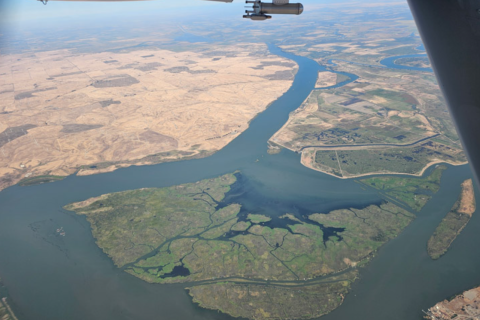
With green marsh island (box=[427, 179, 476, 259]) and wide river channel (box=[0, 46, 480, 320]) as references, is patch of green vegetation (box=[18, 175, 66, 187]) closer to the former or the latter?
wide river channel (box=[0, 46, 480, 320])

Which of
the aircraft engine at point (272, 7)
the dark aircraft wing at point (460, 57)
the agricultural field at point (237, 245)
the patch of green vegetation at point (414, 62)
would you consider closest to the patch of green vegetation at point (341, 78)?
the patch of green vegetation at point (414, 62)

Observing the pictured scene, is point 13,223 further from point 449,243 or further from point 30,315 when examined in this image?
point 449,243

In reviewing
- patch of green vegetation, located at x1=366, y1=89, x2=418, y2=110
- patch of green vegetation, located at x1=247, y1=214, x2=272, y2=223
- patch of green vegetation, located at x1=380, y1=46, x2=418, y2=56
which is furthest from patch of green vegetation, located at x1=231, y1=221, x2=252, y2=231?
patch of green vegetation, located at x1=380, y1=46, x2=418, y2=56

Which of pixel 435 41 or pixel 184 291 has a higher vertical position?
pixel 435 41

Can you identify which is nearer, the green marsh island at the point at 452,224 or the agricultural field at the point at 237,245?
the agricultural field at the point at 237,245

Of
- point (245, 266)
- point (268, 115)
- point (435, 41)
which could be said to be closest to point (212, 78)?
point (268, 115)

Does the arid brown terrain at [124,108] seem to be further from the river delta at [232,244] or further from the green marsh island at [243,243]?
the green marsh island at [243,243]
